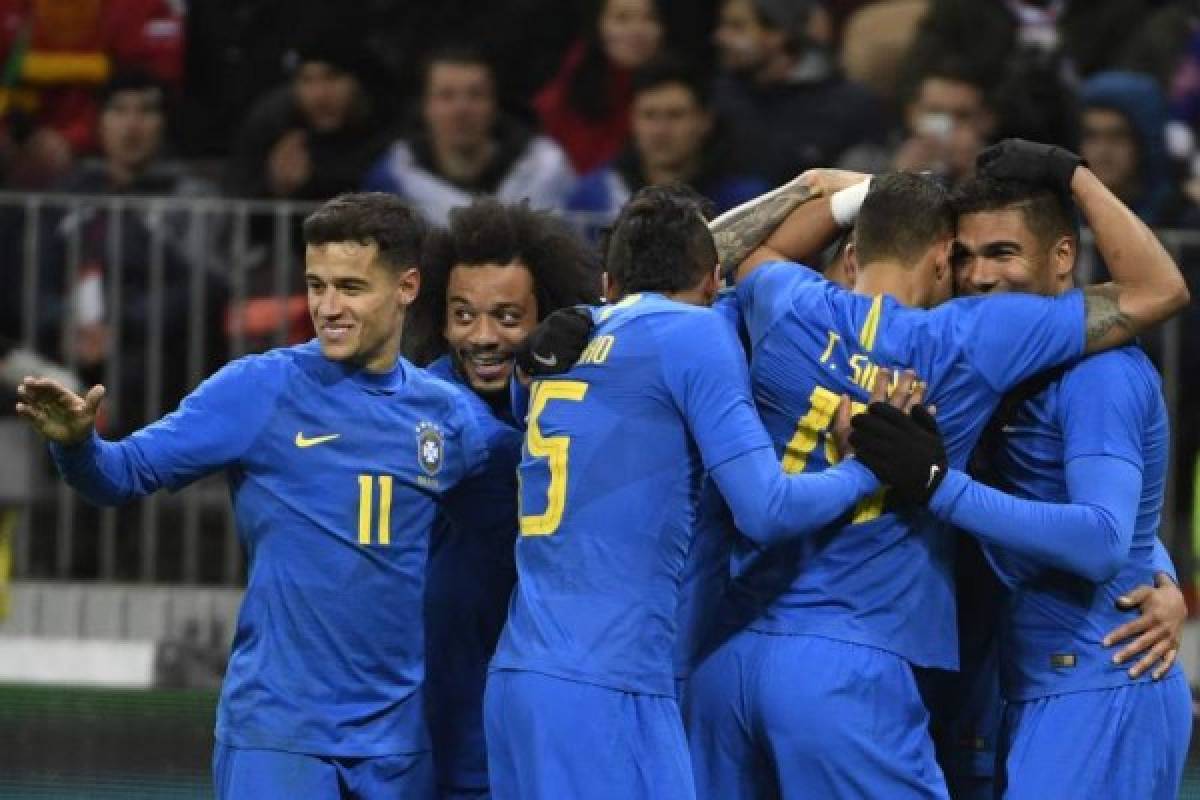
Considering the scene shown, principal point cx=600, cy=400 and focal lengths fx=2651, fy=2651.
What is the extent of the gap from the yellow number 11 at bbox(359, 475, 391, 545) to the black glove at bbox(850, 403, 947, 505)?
1.15m

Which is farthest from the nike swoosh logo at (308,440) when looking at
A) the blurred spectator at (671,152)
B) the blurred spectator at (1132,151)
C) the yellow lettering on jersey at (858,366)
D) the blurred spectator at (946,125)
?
the blurred spectator at (1132,151)

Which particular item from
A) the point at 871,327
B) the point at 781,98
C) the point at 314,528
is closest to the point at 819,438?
the point at 871,327

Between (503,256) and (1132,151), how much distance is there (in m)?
4.59

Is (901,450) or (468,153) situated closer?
(901,450)

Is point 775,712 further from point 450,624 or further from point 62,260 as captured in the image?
point 62,260

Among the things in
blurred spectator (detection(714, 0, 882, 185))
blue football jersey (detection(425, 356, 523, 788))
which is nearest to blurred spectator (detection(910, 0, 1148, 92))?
blurred spectator (detection(714, 0, 882, 185))

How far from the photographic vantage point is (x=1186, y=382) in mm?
10633

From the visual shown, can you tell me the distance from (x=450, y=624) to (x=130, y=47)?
20.9ft

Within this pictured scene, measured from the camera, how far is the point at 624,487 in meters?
6.04

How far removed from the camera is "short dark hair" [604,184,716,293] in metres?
6.21

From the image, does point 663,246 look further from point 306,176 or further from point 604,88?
point 604,88

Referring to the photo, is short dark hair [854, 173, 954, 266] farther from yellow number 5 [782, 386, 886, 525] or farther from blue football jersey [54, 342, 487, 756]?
blue football jersey [54, 342, 487, 756]

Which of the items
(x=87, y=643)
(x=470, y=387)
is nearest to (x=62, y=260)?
(x=87, y=643)

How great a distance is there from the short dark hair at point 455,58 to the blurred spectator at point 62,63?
1439mm
